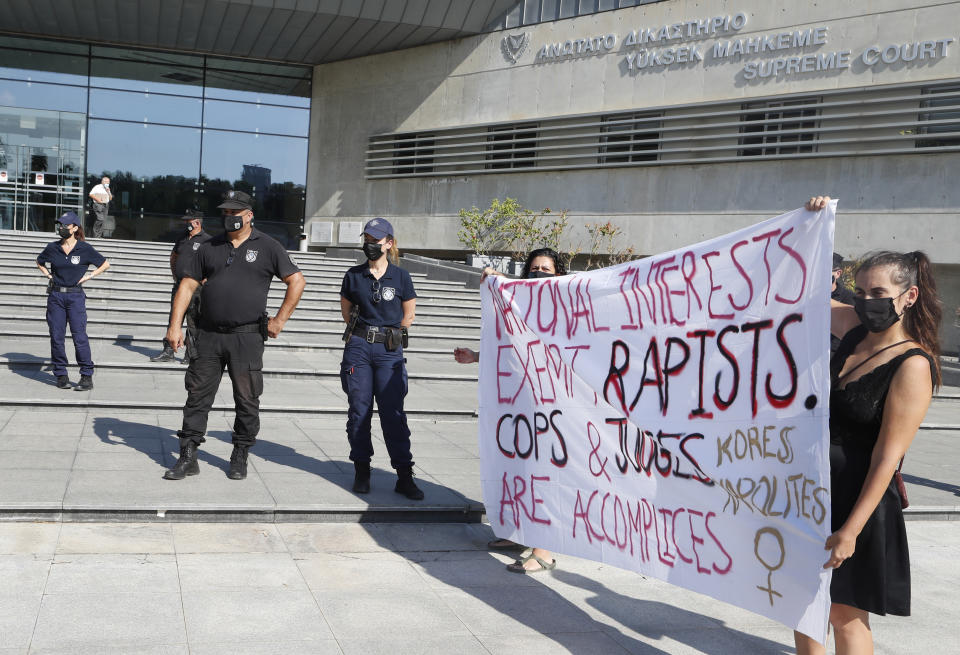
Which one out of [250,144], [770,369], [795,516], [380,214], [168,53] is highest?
[168,53]

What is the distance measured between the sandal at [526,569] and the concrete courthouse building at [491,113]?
17433 millimetres

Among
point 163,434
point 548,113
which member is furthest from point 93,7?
point 163,434

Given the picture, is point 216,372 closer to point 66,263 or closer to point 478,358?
point 478,358

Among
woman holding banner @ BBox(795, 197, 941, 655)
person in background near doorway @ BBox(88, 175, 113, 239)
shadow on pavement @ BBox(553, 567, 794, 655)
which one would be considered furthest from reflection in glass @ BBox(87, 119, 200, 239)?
woman holding banner @ BBox(795, 197, 941, 655)

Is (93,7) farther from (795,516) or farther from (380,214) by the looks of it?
(795,516)

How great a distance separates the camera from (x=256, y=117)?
30.5m

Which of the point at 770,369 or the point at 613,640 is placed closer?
the point at 770,369

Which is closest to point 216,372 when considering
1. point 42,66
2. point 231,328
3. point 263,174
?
point 231,328

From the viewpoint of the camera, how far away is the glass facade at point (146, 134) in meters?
28.2

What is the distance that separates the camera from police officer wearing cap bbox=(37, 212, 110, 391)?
32.6 feet

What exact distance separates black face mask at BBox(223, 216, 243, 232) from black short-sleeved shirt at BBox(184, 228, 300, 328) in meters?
0.13

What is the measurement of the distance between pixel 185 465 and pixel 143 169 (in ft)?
82.5

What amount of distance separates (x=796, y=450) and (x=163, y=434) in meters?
6.11

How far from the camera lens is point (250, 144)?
3053 centimetres
